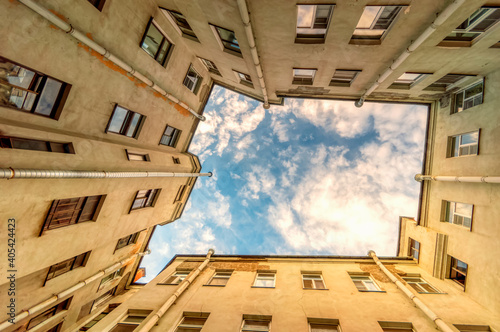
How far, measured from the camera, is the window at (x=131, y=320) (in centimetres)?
945

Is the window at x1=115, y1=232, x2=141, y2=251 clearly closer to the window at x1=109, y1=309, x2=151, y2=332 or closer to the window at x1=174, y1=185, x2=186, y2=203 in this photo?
the window at x1=174, y1=185, x2=186, y2=203

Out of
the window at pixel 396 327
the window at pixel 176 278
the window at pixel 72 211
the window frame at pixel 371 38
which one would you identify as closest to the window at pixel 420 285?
the window at pixel 396 327

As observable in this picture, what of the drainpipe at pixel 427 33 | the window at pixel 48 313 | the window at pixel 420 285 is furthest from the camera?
the window at pixel 420 285

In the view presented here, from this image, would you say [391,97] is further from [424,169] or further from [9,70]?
[9,70]

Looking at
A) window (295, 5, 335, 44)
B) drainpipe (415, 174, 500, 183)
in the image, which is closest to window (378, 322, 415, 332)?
drainpipe (415, 174, 500, 183)

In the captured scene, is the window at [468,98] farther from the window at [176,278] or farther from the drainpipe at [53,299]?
the drainpipe at [53,299]

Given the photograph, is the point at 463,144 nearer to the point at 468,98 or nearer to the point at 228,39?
the point at 468,98

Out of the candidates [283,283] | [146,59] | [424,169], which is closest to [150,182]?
[146,59]

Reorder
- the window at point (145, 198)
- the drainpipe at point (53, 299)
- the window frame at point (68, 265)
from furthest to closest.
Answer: the window at point (145, 198) < the window frame at point (68, 265) < the drainpipe at point (53, 299)

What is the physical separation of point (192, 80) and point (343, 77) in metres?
11.3

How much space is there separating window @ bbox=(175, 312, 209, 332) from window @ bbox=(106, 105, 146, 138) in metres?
10.5

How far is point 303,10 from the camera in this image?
29.4 feet

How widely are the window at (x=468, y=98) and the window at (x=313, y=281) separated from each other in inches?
531

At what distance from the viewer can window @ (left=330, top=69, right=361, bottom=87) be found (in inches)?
494
